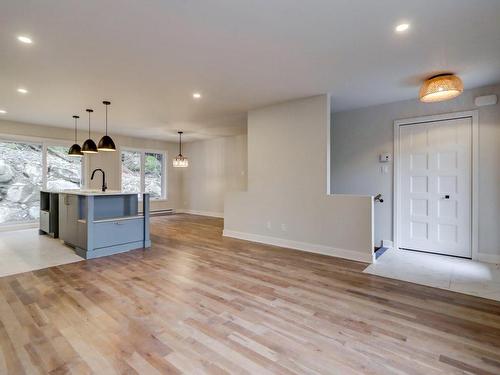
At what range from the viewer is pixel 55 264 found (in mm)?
3756

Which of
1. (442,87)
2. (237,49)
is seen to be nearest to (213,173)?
(237,49)

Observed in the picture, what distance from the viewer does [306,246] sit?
458 centimetres

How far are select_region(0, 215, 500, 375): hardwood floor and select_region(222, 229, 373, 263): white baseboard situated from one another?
0.49 meters

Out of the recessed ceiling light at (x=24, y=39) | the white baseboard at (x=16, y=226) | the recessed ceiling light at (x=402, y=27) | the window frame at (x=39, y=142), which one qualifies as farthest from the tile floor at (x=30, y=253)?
the recessed ceiling light at (x=402, y=27)

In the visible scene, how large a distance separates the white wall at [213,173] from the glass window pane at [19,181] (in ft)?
14.4

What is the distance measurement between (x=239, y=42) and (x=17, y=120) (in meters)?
6.54

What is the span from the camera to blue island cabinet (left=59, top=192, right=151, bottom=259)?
408cm

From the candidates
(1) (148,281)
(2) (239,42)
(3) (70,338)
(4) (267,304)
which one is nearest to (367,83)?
(2) (239,42)

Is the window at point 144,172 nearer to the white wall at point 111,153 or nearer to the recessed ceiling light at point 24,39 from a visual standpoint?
Answer: the white wall at point 111,153

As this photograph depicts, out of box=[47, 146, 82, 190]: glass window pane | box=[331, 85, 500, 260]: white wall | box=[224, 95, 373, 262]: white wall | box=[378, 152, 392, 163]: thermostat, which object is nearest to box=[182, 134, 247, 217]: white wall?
box=[224, 95, 373, 262]: white wall

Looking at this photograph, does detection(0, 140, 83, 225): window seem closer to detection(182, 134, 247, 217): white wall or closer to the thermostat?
detection(182, 134, 247, 217): white wall

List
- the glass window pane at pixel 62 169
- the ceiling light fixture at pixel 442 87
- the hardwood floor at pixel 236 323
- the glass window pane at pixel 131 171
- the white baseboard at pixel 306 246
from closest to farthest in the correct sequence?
the hardwood floor at pixel 236 323 < the ceiling light fixture at pixel 442 87 < the white baseboard at pixel 306 246 < the glass window pane at pixel 62 169 < the glass window pane at pixel 131 171

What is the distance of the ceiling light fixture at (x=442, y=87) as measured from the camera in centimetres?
329

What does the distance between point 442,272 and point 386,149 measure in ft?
7.49
